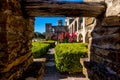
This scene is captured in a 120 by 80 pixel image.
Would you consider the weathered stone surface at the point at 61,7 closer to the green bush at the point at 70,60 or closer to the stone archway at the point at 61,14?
the stone archway at the point at 61,14

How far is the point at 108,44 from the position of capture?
2.76 m

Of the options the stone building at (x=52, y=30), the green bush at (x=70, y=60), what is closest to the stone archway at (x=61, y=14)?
the green bush at (x=70, y=60)

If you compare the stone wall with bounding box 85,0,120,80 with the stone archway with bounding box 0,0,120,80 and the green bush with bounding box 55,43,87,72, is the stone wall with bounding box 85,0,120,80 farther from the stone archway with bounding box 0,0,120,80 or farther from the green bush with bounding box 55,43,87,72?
the green bush with bounding box 55,43,87,72

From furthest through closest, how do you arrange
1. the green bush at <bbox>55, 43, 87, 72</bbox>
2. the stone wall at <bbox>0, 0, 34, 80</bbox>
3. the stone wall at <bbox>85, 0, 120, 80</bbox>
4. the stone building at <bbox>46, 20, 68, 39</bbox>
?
1. the stone building at <bbox>46, 20, 68, 39</bbox>
2. the green bush at <bbox>55, 43, 87, 72</bbox>
3. the stone wall at <bbox>85, 0, 120, 80</bbox>
4. the stone wall at <bbox>0, 0, 34, 80</bbox>

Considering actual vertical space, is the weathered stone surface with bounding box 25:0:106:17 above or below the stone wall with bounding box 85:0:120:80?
above

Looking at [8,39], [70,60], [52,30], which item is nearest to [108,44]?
[8,39]

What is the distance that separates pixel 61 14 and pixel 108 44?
39.4 inches

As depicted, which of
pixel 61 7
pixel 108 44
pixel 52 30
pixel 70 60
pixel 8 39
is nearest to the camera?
pixel 8 39

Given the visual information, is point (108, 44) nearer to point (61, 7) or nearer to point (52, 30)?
point (61, 7)

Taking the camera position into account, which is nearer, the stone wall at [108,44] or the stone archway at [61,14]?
the stone archway at [61,14]

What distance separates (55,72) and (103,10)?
272 inches

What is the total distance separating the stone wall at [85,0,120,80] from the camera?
8.11 ft

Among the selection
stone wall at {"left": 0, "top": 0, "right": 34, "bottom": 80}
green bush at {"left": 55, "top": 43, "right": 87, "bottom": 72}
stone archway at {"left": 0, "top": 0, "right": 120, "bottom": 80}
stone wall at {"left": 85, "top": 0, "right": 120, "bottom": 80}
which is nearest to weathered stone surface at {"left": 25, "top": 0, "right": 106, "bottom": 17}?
stone archway at {"left": 0, "top": 0, "right": 120, "bottom": 80}

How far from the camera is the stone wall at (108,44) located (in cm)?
247
